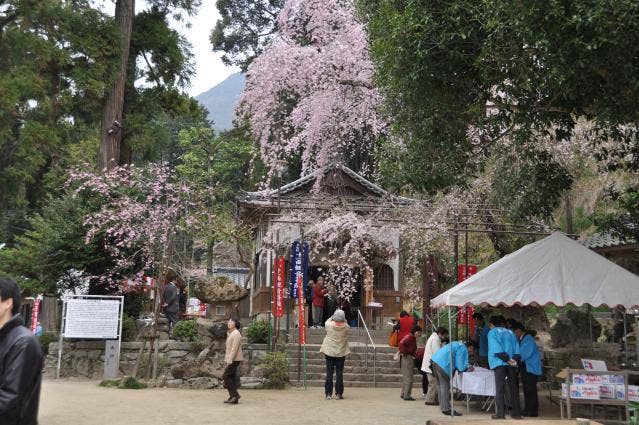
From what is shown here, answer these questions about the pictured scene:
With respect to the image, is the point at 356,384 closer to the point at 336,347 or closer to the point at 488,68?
the point at 336,347

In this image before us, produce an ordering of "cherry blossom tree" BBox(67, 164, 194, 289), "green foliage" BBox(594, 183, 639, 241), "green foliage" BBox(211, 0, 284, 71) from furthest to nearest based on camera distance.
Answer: "green foliage" BBox(211, 0, 284, 71)
"cherry blossom tree" BBox(67, 164, 194, 289)
"green foliage" BBox(594, 183, 639, 241)

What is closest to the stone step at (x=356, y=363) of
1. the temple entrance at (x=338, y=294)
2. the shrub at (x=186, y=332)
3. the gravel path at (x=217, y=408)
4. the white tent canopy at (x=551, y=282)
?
the gravel path at (x=217, y=408)

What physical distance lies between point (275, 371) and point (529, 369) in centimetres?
614

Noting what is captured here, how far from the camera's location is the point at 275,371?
14.3 m

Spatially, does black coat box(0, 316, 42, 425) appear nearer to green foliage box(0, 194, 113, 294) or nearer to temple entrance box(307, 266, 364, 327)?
green foliage box(0, 194, 113, 294)

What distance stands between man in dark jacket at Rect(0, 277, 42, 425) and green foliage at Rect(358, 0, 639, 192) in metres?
6.16

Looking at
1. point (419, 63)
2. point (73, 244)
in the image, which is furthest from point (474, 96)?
point (73, 244)

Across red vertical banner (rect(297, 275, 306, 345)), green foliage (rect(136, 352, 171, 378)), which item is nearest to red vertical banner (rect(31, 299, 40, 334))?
green foliage (rect(136, 352, 171, 378))

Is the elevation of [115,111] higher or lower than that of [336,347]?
higher

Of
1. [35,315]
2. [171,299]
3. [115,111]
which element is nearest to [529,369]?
[171,299]

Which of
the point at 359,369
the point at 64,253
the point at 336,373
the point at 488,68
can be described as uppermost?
the point at 488,68

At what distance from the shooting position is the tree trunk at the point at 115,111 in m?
17.8

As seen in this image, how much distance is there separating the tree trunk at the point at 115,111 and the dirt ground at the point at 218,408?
6750 mm

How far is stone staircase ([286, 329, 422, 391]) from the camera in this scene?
1537 centimetres
